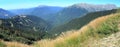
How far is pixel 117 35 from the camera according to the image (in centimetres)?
960

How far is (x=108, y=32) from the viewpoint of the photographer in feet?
33.7

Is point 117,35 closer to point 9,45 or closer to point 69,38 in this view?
point 69,38

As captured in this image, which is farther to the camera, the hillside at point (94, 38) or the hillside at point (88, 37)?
the hillside at point (88, 37)

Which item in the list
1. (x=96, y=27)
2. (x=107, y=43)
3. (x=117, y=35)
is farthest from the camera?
(x=96, y=27)

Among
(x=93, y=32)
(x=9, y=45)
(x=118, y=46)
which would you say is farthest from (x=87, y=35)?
(x=9, y=45)

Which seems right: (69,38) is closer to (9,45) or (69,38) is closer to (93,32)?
(93,32)

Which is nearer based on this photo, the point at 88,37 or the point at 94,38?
the point at 94,38

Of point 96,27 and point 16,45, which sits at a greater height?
point 96,27

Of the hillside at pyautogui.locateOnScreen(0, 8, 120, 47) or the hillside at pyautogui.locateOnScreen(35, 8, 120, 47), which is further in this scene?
the hillside at pyautogui.locateOnScreen(35, 8, 120, 47)

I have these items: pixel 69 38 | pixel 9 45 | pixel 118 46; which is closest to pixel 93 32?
pixel 69 38

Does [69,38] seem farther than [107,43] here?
Yes

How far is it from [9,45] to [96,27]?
335cm

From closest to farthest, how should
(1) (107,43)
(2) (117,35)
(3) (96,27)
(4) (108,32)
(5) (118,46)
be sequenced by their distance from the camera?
1. (5) (118,46)
2. (1) (107,43)
3. (2) (117,35)
4. (4) (108,32)
5. (3) (96,27)

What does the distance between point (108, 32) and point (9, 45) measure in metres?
3.74
